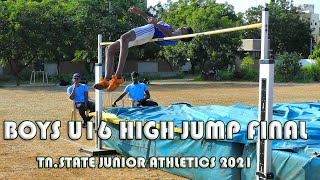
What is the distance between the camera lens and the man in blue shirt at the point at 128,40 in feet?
20.4

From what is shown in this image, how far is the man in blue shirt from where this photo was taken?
6.21 metres

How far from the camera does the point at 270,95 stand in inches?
175

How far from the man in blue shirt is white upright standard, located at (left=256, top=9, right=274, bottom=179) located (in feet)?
7.24

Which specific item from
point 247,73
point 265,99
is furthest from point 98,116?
point 247,73

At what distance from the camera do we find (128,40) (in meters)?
6.30

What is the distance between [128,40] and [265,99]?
96.0 inches

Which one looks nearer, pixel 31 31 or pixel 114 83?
pixel 114 83

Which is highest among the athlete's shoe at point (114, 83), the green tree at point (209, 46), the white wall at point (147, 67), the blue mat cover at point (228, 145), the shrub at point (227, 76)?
the green tree at point (209, 46)

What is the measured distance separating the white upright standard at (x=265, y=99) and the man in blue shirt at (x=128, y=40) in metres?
2.21

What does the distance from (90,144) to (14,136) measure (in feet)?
5.19

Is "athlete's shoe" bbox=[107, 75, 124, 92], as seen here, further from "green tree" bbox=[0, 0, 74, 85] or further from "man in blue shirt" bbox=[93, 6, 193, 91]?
"green tree" bbox=[0, 0, 74, 85]

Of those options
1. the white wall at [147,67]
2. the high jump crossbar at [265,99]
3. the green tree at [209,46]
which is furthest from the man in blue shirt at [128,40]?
the white wall at [147,67]

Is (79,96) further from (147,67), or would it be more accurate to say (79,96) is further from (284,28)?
(284,28)

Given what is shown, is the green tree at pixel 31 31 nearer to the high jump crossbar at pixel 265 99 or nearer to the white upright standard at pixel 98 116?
the white upright standard at pixel 98 116
